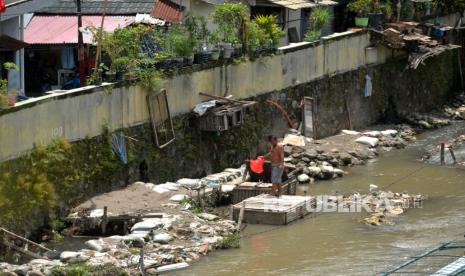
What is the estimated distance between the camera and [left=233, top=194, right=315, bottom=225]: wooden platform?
2317 centimetres

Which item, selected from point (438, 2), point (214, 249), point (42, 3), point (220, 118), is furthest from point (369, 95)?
A: point (214, 249)

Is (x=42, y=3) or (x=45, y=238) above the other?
(x=42, y=3)

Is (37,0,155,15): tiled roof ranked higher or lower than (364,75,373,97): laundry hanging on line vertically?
higher

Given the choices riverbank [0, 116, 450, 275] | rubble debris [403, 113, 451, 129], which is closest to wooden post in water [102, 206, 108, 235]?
riverbank [0, 116, 450, 275]

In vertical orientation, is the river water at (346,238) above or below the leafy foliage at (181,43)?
below

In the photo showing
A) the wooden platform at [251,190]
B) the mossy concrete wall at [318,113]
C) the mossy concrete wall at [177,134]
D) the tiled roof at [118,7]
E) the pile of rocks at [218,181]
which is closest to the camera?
the mossy concrete wall at [177,134]

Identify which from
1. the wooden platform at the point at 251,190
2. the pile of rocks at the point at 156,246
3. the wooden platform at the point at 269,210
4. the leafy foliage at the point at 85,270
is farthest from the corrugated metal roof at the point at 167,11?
the leafy foliage at the point at 85,270

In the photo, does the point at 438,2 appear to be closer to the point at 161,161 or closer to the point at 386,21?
the point at 386,21

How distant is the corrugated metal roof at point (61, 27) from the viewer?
29406 millimetres

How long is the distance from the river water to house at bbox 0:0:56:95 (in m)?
7.15

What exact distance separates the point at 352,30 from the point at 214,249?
15.5 m

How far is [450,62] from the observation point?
41.7m

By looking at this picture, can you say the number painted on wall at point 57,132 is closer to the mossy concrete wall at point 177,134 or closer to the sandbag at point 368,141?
the mossy concrete wall at point 177,134

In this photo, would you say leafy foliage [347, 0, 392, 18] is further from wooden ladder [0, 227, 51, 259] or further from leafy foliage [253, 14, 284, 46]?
wooden ladder [0, 227, 51, 259]
